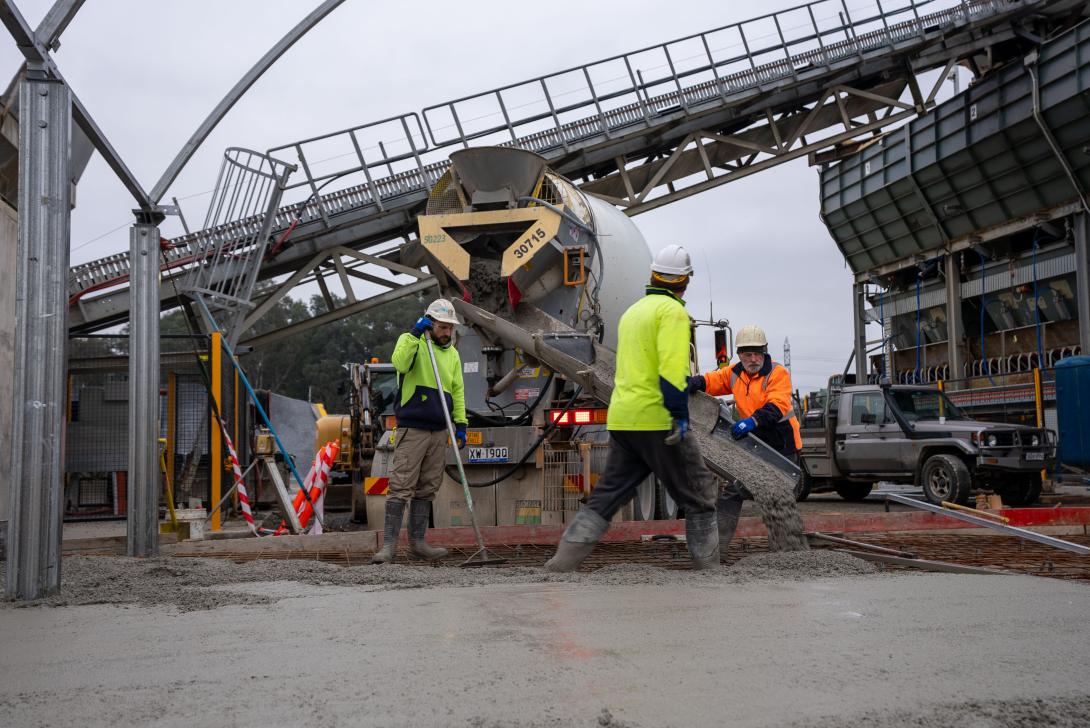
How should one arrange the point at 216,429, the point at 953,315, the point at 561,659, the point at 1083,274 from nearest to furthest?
the point at 561,659, the point at 216,429, the point at 1083,274, the point at 953,315

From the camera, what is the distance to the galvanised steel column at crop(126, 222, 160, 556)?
25.6 ft

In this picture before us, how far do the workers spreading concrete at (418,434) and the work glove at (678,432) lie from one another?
220 centimetres

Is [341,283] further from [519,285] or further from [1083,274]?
[1083,274]

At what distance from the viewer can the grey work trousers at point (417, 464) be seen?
7.49 meters

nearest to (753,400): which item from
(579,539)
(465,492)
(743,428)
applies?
(743,428)

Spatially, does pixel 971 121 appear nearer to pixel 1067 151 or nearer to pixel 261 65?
pixel 1067 151

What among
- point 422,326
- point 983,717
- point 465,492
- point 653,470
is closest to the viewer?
point 983,717

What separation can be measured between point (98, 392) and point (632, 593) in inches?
418

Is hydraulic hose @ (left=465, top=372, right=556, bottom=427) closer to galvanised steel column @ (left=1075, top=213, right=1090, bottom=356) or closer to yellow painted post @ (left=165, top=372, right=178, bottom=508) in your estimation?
yellow painted post @ (left=165, top=372, right=178, bottom=508)

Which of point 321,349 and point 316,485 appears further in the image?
point 321,349

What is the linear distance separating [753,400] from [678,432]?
1803mm

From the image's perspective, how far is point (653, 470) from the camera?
6336 millimetres

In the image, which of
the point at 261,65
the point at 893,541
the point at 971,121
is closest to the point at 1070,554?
the point at 893,541

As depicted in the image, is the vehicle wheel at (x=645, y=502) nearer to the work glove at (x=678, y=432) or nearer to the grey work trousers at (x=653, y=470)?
the grey work trousers at (x=653, y=470)
